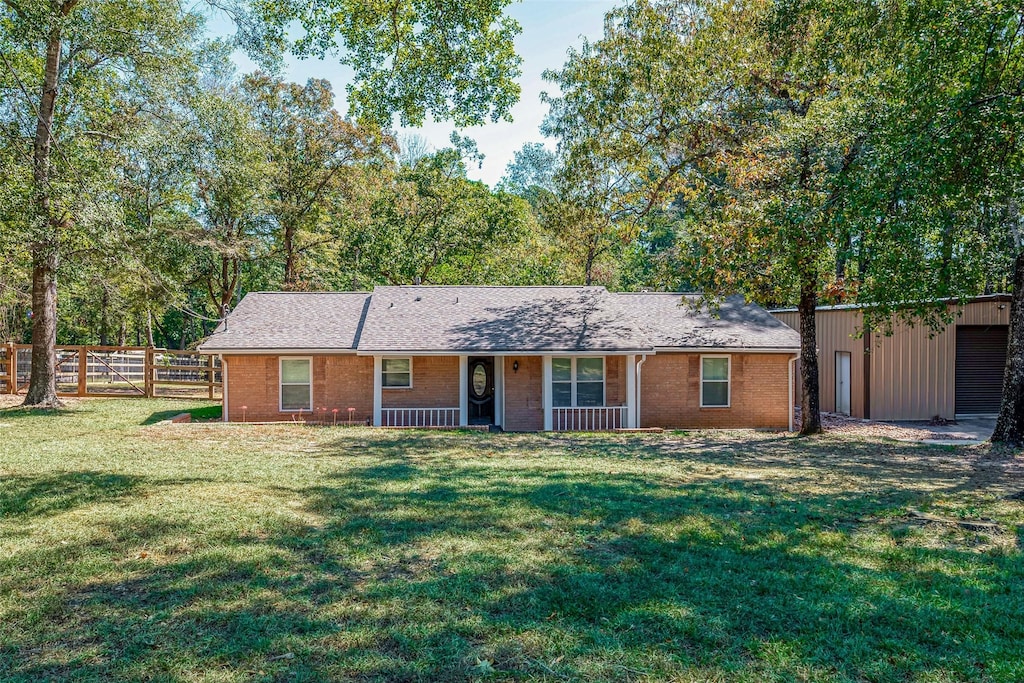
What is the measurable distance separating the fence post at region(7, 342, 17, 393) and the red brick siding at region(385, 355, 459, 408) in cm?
1452

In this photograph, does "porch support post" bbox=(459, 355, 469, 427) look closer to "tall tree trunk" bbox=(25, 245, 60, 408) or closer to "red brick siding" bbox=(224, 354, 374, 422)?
"red brick siding" bbox=(224, 354, 374, 422)

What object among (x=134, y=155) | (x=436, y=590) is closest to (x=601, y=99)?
(x=436, y=590)

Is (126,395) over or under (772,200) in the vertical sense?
under

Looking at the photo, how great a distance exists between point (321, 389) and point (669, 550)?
13.0 m

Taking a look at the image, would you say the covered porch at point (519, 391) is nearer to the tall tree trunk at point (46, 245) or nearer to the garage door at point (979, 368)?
the tall tree trunk at point (46, 245)

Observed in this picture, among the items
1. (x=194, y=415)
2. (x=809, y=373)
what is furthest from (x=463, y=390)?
(x=809, y=373)

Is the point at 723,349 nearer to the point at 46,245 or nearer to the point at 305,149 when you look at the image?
the point at 46,245

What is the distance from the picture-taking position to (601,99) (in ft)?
55.3

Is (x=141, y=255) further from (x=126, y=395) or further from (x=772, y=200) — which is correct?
(x=772, y=200)

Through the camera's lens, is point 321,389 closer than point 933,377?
Yes

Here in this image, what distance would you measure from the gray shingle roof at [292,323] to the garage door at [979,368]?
1668 cm

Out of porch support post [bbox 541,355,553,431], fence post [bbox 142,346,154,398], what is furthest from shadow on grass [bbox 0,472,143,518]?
fence post [bbox 142,346,154,398]

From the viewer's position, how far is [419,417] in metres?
17.0

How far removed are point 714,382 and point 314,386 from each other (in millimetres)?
10271
